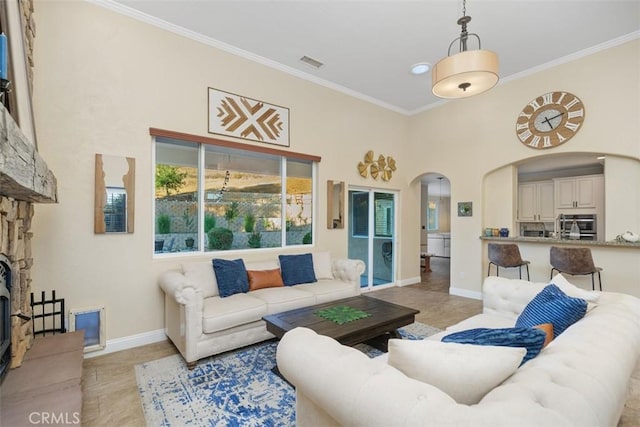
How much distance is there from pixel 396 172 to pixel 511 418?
5.53 meters

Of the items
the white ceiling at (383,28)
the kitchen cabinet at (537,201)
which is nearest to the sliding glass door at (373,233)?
the white ceiling at (383,28)

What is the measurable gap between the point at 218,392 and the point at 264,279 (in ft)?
4.61

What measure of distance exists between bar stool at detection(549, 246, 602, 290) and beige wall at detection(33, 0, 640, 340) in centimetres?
98

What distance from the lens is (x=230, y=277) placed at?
3.33 meters

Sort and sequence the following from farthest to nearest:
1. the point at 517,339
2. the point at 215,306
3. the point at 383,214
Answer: the point at 383,214 → the point at 215,306 → the point at 517,339

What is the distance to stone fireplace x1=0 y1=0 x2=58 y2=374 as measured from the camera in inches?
57.6

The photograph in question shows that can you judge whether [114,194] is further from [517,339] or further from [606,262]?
[606,262]

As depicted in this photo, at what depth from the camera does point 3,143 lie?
4.01 feet

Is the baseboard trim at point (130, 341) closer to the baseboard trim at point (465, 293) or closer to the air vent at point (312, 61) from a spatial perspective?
the air vent at point (312, 61)

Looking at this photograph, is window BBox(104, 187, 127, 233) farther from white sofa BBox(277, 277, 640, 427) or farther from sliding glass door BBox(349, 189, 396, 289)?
sliding glass door BBox(349, 189, 396, 289)

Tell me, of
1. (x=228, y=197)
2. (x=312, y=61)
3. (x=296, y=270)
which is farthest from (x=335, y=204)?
(x=312, y=61)

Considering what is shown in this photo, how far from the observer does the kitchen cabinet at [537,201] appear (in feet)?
23.2

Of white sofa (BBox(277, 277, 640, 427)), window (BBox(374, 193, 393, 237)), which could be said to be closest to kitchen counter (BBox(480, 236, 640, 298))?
window (BBox(374, 193, 393, 237))

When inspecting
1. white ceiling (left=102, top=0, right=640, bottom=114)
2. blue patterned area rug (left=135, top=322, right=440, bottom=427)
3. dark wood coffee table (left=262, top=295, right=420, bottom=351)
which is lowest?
blue patterned area rug (left=135, top=322, right=440, bottom=427)
